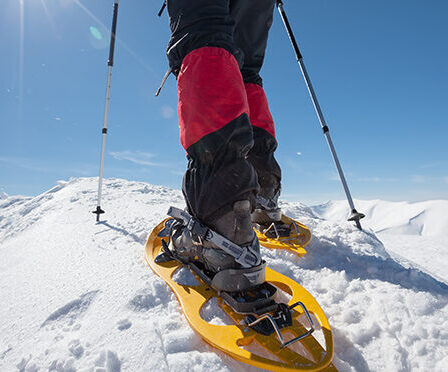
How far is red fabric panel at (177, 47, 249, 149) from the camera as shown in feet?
3.62

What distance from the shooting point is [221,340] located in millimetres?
896

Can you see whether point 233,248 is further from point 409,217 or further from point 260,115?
point 409,217

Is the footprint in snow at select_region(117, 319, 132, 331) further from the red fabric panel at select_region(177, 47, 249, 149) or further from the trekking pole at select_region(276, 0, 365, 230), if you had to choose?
the trekking pole at select_region(276, 0, 365, 230)

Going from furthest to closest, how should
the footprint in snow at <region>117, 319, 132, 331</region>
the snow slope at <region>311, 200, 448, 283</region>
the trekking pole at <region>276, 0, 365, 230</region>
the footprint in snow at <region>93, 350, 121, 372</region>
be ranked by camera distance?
1. the snow slope at <region>311, 200, 448, 283</region>
2. the trekking pole at <region>276, 0, 365, 230</region>
3. the footprint in snow at <region>117, 319, 132, 331</region>
4. the footprint in snow at <region>93, 350, 121, 372</region>

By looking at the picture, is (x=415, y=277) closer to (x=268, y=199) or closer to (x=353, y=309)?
(x=353, y=309)

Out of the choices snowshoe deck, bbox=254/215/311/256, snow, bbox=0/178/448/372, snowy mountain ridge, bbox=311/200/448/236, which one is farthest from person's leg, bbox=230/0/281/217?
snowy mountain ridge, bbox=311/200/448/236

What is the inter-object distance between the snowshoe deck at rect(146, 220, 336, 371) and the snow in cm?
4

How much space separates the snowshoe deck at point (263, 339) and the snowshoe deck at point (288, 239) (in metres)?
0.68

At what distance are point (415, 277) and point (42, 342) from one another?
6.28ft

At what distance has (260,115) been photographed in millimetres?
2195

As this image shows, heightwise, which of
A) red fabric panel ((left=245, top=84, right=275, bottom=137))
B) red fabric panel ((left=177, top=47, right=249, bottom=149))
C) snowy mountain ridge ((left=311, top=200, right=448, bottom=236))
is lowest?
snowy mountain ridge ((left=311, top=200, right=448, bottom=236))

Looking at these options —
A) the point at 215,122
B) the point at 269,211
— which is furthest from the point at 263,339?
the point at 269,211

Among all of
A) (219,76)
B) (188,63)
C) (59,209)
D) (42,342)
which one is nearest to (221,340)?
(42,342)

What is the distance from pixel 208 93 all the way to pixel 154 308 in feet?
3.38
